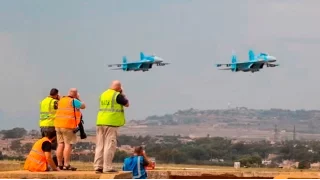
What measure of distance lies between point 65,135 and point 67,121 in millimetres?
348

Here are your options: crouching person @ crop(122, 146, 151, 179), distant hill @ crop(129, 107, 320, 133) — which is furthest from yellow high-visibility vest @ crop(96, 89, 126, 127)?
distant hill @ crop(129, 107, 320, 133)

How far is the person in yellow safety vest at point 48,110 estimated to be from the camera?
2409 cm

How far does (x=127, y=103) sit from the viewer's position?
2105 centimetres

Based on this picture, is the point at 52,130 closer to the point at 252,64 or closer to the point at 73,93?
the point at 73,93

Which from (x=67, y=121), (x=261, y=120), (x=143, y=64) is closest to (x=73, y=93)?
(x=67, y=121)

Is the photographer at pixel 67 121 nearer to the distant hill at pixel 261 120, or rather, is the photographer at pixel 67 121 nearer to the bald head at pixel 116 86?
the bald head at pixel 116 86

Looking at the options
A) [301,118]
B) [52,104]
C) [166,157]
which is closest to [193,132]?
[301,118]

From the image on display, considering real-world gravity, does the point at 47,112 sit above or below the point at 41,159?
above

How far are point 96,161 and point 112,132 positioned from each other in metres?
0.75

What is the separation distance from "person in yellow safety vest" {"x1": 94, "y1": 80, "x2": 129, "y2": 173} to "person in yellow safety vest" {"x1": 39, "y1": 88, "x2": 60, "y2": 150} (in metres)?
2.91

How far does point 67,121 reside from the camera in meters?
23.2

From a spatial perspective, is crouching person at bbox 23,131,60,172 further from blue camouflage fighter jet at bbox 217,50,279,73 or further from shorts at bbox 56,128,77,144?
blue camouflage fighter jet at bbox 217,50,279,73

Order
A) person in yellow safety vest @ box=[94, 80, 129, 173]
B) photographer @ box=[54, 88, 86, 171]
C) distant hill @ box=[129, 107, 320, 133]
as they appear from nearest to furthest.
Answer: person in yellow safety vest @ box=[94, 80, 129, 173] → photographer @ box=[54, 88, 86, 171] → distant hill @ box=[129, 107, 320, 133]

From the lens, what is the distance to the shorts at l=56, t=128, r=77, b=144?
2328 cm
